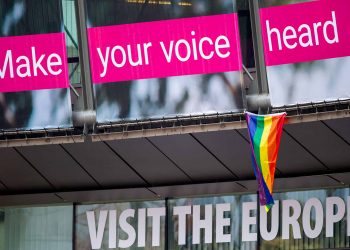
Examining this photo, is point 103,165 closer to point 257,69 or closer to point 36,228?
point 36,228

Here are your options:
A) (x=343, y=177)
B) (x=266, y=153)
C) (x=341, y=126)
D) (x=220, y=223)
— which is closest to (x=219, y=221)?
(x=220, y=223)

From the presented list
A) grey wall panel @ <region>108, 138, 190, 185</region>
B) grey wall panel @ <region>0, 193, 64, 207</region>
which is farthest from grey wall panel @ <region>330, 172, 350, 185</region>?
grey wall panel @ <region>0, 193, 64, 207</region>

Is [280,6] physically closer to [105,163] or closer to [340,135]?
[340,135]

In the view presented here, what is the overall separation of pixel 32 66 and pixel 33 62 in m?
0.09

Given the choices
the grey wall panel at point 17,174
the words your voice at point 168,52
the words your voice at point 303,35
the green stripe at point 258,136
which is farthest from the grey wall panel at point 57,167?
the words your voice at point 303,35

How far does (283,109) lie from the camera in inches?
908

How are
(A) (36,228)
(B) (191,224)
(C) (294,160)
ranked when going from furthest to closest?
(A) (36,228), (B) (191,224), (C) (294,160)

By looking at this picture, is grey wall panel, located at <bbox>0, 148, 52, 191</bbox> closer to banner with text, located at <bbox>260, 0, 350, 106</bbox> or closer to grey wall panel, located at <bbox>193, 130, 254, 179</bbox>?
grey wall panel, located at <bbox>193, 130, 254, 179</bbox>

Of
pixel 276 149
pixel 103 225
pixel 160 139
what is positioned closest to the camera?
pixel 276 149

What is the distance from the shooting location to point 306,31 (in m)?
23.1

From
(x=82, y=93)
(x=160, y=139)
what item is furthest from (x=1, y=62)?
(x=160, y=139)

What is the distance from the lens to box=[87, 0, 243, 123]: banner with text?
23.9 metres

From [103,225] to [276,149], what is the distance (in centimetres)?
556

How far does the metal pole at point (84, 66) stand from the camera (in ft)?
81.0
